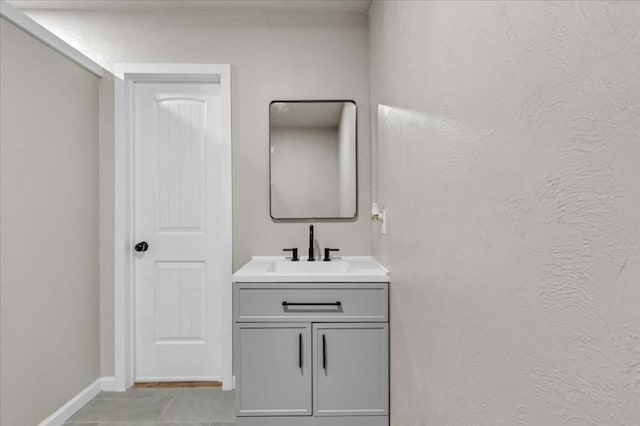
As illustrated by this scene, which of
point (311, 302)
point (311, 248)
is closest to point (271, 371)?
point (311, 302)

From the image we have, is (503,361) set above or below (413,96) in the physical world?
below

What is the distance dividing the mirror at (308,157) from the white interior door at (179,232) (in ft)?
1.36

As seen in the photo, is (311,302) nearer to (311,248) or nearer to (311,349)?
(311,349)

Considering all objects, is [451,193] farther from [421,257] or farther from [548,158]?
[548,158]

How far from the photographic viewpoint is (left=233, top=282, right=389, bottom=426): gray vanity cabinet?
215 centimetres

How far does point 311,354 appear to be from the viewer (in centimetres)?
218

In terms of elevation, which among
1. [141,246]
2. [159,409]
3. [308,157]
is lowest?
[159,409]

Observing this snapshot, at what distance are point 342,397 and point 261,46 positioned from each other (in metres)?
2.28

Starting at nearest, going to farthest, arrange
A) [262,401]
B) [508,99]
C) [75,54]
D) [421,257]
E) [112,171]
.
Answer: [508,99] → [421,257] → [262,401] → [75,54] → [112,171]

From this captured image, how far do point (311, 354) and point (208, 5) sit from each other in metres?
2.33

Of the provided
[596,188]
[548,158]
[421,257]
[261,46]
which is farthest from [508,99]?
[261,46]

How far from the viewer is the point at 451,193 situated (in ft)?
4.10

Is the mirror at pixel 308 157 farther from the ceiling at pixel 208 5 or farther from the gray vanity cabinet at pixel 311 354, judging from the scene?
the gray vanity cabinet at pixel 311 354

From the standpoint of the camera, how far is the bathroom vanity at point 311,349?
2156mm
